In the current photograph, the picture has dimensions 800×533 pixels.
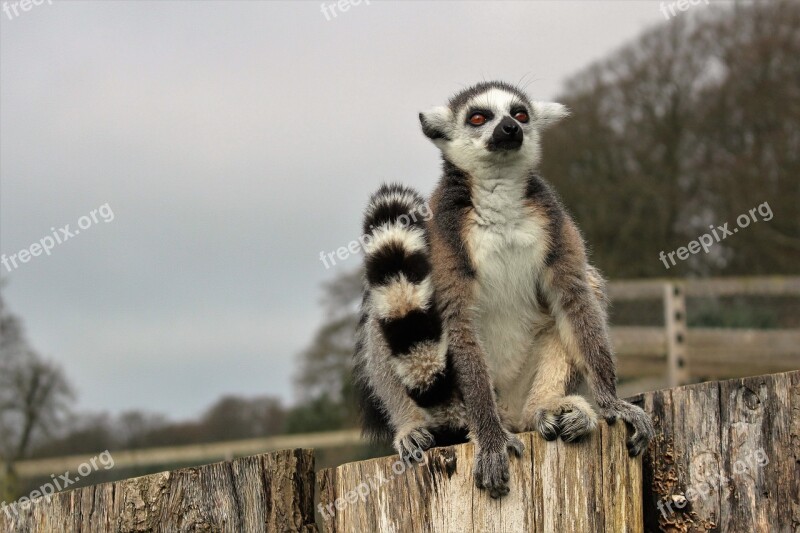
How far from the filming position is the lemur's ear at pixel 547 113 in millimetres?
5109

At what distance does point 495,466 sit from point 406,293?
0.92 metres

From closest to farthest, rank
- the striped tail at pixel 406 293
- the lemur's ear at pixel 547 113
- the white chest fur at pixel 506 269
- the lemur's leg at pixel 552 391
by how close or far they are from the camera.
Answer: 1. the lemur's leg at pixel 552 391
2. the striped tail at pixel 406 293
3. the white chest fur at pixel 506 269
4. the lemur's ear at pixel 547 113

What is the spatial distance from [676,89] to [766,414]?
17.7 metres

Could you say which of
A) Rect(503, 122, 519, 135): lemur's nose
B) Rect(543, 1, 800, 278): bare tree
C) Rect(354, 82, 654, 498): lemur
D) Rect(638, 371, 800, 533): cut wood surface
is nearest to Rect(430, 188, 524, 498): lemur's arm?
Rect(354, 82, 654, 498): lemur

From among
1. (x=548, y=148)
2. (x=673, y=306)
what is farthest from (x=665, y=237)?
(x=673, y=306)

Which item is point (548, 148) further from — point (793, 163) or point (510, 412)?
point (510, 412)

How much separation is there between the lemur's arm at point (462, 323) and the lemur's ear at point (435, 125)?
588mm

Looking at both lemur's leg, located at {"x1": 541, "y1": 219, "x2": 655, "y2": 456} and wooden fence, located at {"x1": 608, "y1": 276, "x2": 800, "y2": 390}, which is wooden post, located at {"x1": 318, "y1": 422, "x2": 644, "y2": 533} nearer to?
lemur's leg, located at {"x1": 541, "y1": 219, "x2": 655, "y2": 456}

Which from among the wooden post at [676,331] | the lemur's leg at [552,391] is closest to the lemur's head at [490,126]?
the lemur's leg at [552,391]

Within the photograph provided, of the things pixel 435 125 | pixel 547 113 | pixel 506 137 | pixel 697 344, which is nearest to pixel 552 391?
pixel 506 137

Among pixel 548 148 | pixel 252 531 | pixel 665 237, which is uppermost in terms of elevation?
pixel 548 148

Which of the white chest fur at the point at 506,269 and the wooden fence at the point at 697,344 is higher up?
the wooden fence at the point at 697,344

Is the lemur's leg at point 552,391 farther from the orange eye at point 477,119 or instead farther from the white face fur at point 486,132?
the orange eye at point 477,119

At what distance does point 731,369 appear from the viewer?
11195 mm
